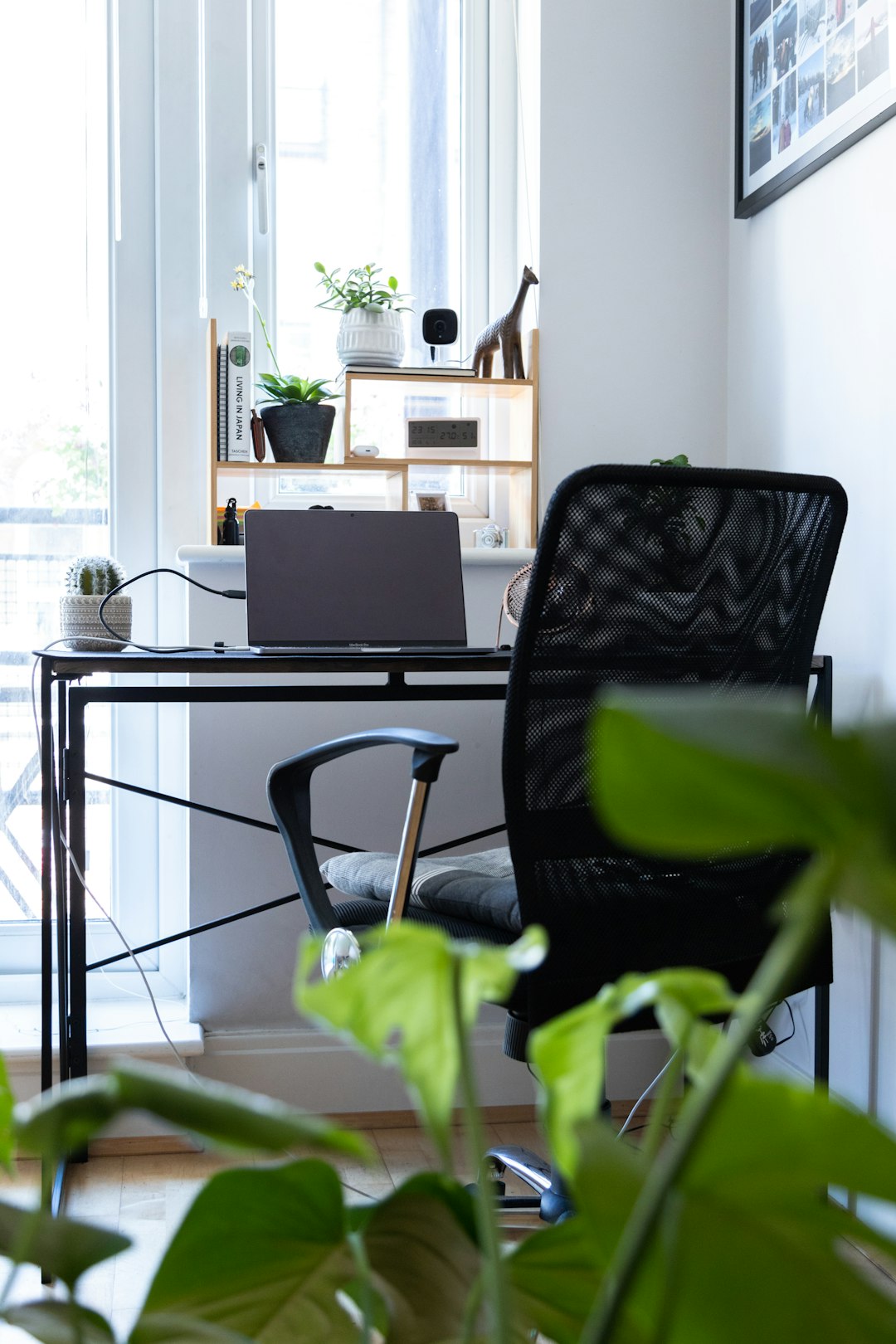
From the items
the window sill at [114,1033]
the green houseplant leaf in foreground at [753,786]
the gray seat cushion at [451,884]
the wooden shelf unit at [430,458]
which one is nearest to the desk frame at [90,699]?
the window sill at [114,1033]

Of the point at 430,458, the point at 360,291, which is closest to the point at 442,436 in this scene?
the point at 430,458

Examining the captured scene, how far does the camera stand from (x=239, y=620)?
2297 millimetres

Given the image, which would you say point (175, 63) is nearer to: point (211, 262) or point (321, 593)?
point (211, 262)

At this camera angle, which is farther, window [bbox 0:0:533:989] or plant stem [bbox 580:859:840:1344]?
window [bbox 0:0:533:989]

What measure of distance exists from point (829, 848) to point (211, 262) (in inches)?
97.8

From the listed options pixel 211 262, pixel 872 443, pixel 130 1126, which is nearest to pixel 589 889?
pixel 872 443

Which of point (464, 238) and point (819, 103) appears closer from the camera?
point (819, 103)

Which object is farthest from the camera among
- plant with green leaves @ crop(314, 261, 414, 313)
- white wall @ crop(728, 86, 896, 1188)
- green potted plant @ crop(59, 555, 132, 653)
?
plant with green leaves @ crop(314, 261, 414, 313)

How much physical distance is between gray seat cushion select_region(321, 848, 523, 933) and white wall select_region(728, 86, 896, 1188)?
0.61 m

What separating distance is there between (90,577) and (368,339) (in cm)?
69

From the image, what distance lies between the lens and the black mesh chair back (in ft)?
4.34

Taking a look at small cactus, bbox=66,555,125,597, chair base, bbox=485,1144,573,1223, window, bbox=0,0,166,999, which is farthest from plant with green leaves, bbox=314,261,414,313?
chair base, bbox=485,1144,573,1223

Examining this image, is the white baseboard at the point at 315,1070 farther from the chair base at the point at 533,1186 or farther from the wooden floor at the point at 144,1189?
the chair base at the point at 533,1186

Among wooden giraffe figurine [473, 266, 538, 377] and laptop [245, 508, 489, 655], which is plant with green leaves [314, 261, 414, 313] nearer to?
wooden giraffe figurine [473, 266, 538, 377]
